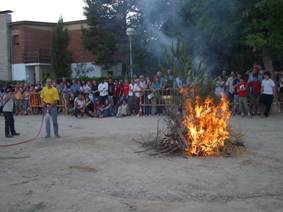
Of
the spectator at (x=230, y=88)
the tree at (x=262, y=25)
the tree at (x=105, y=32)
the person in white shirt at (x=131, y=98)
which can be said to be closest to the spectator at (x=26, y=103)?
the person in white shirt at (x=131, y=98)

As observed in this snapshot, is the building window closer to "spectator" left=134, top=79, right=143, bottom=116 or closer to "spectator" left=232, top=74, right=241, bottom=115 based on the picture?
"spectator" left=134, top=79, right=143, bottom=116

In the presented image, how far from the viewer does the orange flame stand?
1027 centimetres

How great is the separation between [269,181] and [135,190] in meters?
2.24

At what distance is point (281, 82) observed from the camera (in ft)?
70.6

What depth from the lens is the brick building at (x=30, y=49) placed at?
4294 cm

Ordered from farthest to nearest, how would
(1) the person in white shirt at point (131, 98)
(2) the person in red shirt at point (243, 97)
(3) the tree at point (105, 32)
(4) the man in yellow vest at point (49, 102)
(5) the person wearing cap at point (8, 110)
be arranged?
(3) the tree at point (105, 32) < (1) the person in white shirt at point (131, 98) < (2) the person in red shirt at point (243, 97) < (5) the person wearing cap at point (8, 110) < (4) the man in yellow vest at point (49, 102)

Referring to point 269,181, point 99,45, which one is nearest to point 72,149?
point 269,181

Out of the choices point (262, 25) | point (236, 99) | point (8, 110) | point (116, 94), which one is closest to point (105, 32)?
point (116, 94)

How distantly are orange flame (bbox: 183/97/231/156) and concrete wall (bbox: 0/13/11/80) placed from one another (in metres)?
36.6

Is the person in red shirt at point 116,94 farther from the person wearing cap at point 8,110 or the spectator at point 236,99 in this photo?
the person wearing cap at point 8,110

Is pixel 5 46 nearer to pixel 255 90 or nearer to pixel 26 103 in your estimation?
pixel 26 103

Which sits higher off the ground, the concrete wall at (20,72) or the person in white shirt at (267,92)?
the concrete wall at (20,72)

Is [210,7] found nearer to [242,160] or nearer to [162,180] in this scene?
[242,160]

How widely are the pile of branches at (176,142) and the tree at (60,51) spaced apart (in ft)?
97.5
